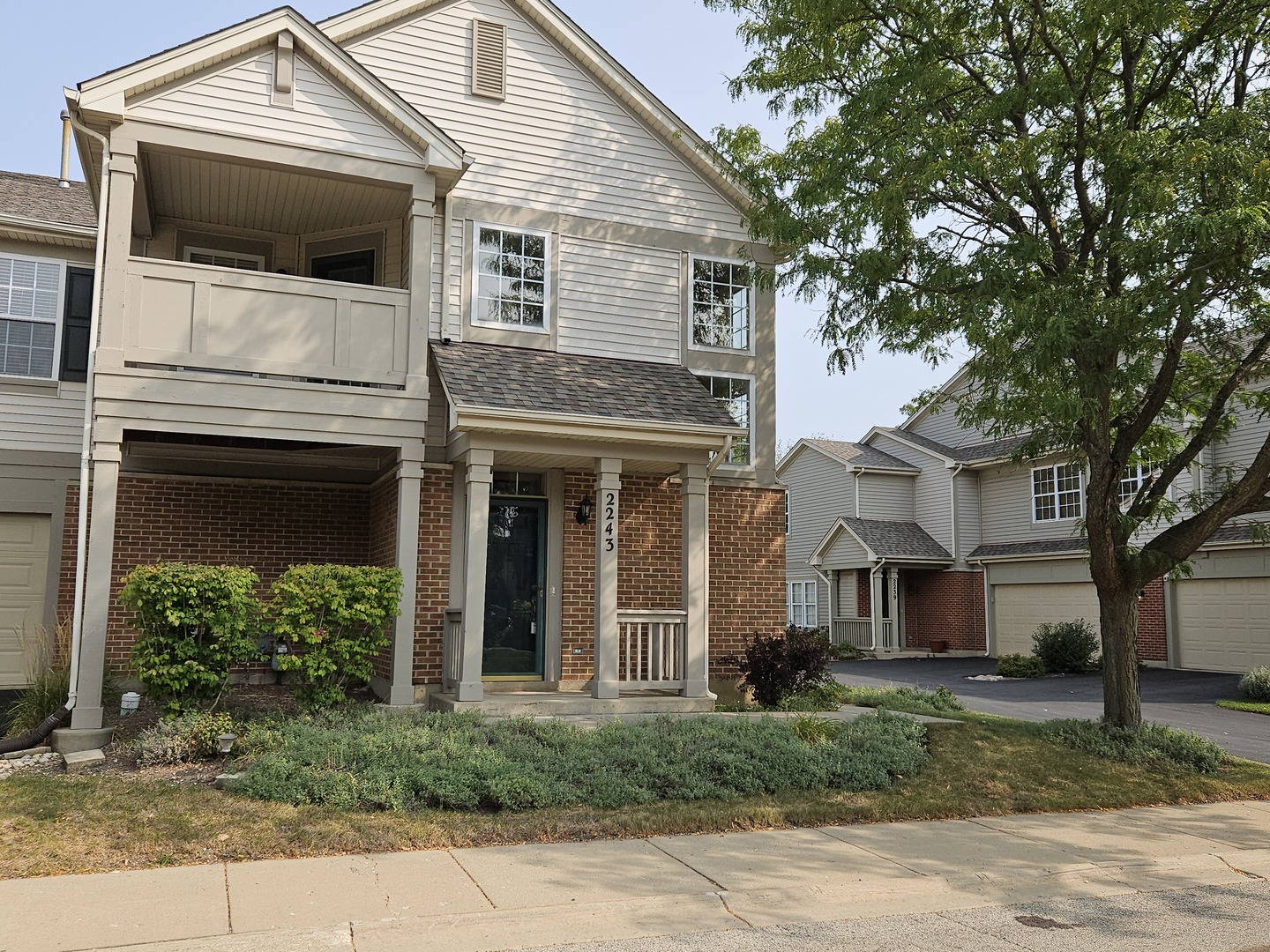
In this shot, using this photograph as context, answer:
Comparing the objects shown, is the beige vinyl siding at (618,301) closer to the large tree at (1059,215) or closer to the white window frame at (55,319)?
the large tree at (1059,215)

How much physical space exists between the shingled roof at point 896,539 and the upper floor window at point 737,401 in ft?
51.8

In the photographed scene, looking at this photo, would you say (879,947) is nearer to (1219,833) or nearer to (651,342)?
(1219,833)

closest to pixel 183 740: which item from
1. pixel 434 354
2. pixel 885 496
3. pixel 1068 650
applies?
pixel 434 354

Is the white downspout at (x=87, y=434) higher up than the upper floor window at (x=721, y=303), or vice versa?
the upper floor window at (x=721, y=303)

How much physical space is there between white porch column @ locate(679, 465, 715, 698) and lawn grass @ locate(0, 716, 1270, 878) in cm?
308

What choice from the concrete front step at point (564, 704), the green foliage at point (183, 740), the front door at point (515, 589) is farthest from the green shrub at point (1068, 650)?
the green foliage at point (183, 740)

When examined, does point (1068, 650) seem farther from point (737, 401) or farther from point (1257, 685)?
point (737, 401)

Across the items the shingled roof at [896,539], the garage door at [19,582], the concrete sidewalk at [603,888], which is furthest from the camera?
the shingled roof at [896,539]

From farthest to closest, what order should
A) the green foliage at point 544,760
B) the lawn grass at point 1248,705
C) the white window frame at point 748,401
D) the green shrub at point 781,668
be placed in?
the lawn grass at point 1248,705
the white window frame at point 748,401
the green shrub at point 781,668
the green foliage at point 544,760

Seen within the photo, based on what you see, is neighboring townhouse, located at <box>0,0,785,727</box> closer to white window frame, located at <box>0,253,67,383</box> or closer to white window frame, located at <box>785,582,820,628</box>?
white window frame, located at <box>0,253,67,383</box>

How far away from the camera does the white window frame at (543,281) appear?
1299 centimetres

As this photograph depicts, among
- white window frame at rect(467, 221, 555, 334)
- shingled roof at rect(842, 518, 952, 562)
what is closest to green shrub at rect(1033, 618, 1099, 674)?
shingled roof at rect(842, 518, 952, 562)

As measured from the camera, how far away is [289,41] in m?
11.0

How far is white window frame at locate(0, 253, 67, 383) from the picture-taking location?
13.0 metres
